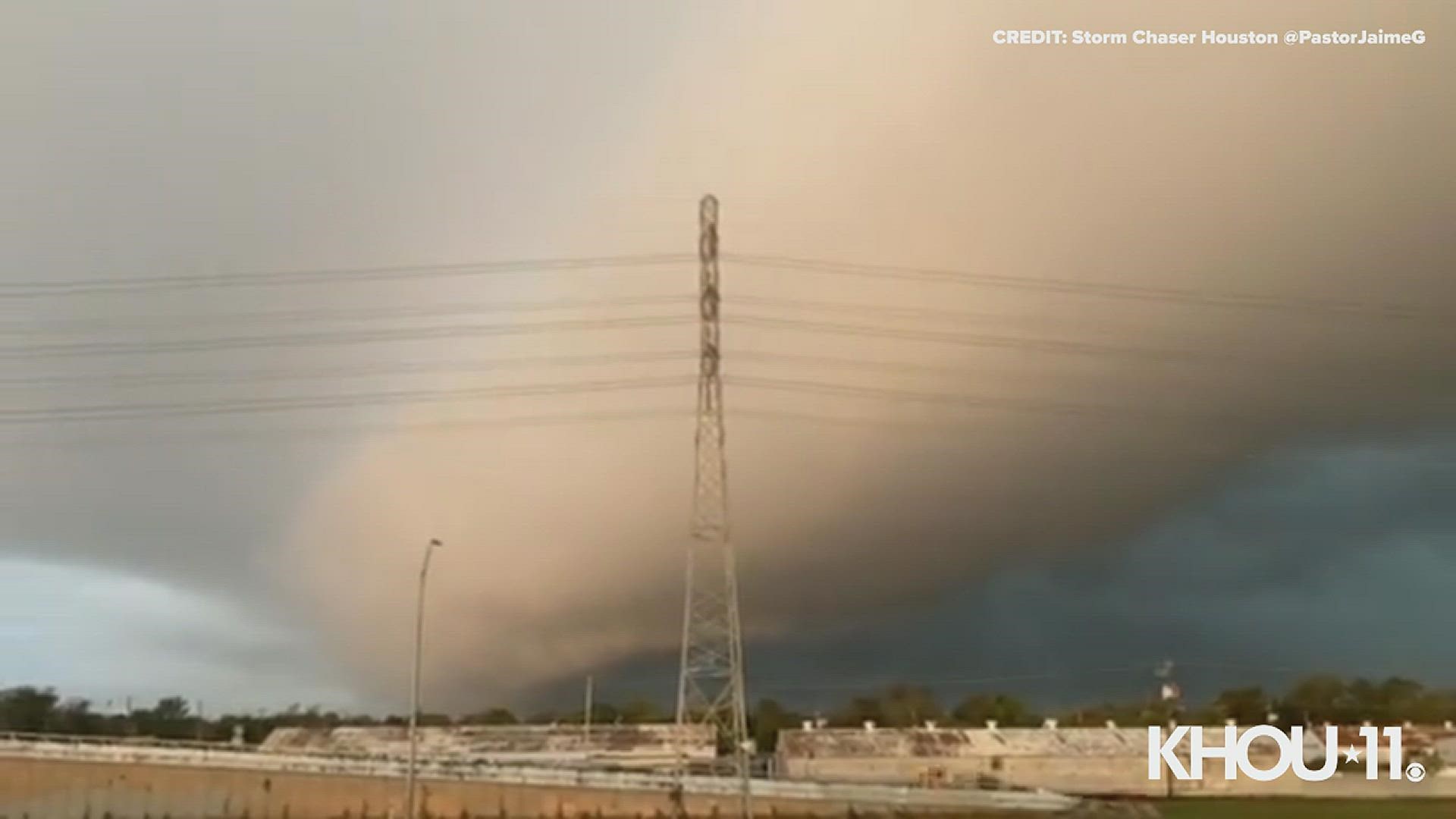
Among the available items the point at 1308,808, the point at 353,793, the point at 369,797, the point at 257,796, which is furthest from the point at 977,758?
the point at 257,796

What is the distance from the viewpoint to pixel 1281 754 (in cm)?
10456

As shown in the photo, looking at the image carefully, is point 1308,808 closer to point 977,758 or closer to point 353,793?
point 977,758

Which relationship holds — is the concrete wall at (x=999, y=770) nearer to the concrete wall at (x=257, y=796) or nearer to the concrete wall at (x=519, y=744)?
the concrete wall at (x=519, y=744)

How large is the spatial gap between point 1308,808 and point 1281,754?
160 inches

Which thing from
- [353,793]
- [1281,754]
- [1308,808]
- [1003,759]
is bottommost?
[1308,808]

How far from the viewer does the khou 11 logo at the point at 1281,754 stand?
243 ft

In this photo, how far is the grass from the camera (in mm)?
95438

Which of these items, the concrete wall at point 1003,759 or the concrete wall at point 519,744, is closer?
the concrete wall at point 1003,759

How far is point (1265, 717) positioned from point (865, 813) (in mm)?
90061

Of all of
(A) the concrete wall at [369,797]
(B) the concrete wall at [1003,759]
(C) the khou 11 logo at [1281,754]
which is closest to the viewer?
(C) the khou 11 logo at [1281,754]

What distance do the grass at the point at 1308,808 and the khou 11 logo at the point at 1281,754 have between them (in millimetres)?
1889

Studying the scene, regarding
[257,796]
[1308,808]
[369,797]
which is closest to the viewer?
[1308,808]

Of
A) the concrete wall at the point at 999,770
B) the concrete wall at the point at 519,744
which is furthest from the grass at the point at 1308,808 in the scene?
the concrete wall at the point at 519,744

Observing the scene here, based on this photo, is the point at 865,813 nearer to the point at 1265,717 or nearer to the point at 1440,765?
the point at 1440,765
